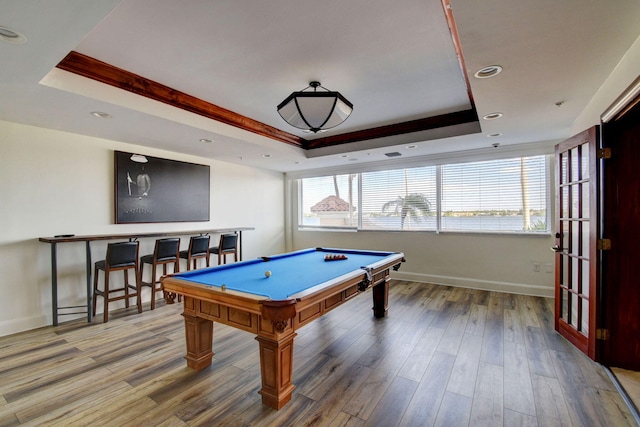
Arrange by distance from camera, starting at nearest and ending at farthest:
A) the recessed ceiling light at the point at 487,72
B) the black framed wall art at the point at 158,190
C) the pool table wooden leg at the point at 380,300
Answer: the recessed ceiling light at the point at 487,72, the pool table wooden leg at the point at 380,300, the black framed wall art at the point at 158,190

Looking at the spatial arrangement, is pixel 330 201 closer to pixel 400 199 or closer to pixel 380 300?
pixel 400 199

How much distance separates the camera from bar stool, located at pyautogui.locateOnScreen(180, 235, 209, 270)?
449cm

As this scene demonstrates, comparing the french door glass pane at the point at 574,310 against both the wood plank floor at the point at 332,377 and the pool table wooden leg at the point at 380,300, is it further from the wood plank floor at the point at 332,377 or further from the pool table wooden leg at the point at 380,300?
the pool table wooden leg at the point at 380,300

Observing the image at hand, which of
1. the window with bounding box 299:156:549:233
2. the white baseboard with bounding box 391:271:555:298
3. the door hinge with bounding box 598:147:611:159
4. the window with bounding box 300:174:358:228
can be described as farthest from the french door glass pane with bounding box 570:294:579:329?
the window with bounding box 300:174:358:228

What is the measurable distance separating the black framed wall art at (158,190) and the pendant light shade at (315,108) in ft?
8.75

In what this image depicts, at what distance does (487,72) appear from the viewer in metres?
2.23

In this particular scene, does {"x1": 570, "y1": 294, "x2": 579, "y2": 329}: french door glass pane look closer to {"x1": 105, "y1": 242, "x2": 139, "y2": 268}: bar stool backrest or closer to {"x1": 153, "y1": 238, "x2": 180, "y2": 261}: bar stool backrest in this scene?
{"x1": 153, "y1": 238, "x2": 180, "y2": 261}: bar stool backrest

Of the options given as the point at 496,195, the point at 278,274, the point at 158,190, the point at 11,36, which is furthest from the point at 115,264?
the point at 496,195

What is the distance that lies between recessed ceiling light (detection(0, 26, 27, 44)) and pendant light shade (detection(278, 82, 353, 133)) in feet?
5.91

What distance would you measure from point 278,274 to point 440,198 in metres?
3.78

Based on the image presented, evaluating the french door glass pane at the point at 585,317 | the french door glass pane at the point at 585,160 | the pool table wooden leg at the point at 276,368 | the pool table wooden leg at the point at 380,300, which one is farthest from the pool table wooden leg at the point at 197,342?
the french door glass pane at the point at 585,160

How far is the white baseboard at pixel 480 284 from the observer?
180 inches

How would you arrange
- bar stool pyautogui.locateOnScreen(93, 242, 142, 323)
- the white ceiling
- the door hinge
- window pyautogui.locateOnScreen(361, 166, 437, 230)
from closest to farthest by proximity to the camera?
the white ceiling
the door hinge
bar stool pyautogui.locateOnScreen(93, 242, 142, 323)
window pyautogui.locateOnScreen(361, 166, 437, 230)

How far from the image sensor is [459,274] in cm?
519
